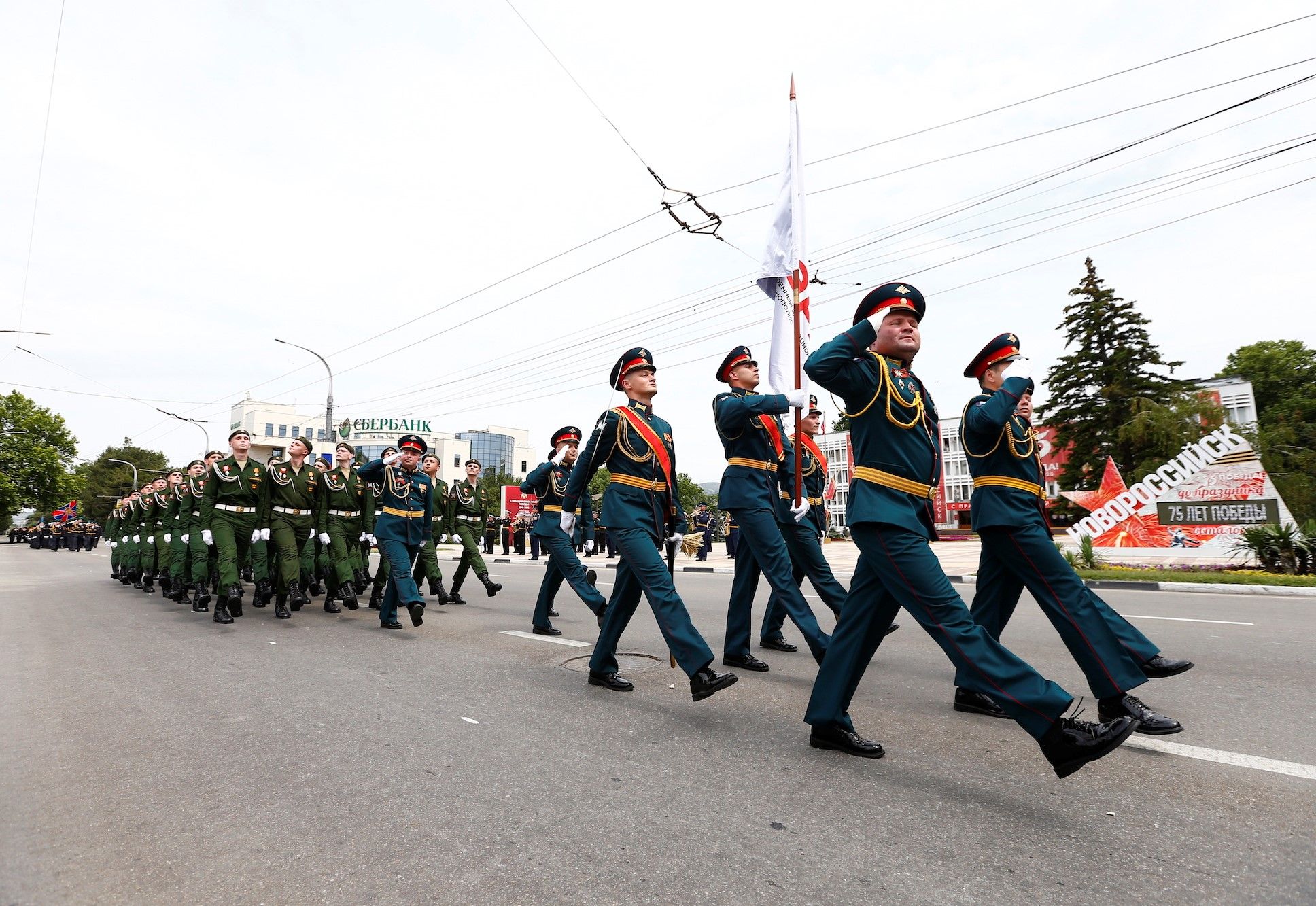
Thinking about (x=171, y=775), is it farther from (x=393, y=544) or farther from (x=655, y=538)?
(x=393, y=544)

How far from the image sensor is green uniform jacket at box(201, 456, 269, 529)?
8.66 meters

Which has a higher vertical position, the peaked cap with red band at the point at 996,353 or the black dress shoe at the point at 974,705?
the peaked cap with red band at the point at 996,353

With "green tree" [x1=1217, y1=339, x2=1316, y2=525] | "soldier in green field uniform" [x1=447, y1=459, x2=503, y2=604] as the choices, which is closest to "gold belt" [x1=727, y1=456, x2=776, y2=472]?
"soldier in green field uniform" [x1=447, y1=459, x2=503, y2=604]

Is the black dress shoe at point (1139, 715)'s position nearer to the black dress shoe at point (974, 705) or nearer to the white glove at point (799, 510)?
the black dress shoe at point (974, 705)

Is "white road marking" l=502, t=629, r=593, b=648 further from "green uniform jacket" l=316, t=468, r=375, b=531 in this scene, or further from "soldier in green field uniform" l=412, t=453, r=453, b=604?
"green uniform jacket" l=316, t=468, r=375, b=531

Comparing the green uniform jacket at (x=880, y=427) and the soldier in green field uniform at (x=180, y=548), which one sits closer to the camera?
the green uniform jacket at (x=880, y=427)

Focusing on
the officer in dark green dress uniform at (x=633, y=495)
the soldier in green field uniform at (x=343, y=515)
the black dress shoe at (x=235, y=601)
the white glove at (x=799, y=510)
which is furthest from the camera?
the soldier in green field uniform at (x=343, y=515)

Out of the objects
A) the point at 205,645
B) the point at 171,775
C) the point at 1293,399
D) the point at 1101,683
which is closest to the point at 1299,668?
the point at 1101,683

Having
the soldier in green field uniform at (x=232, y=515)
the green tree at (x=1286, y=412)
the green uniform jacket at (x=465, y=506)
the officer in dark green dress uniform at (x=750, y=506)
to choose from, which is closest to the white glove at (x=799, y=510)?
the officer in dark green dress uniform at (x=750, y=506)

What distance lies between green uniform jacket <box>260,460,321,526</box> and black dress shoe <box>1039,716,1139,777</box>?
8.48 meters

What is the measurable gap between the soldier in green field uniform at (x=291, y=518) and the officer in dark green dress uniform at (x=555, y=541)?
8.92ft

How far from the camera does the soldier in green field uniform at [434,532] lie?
9672 millimetres

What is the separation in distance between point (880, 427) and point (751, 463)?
1880 mm

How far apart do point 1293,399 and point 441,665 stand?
6313cm
